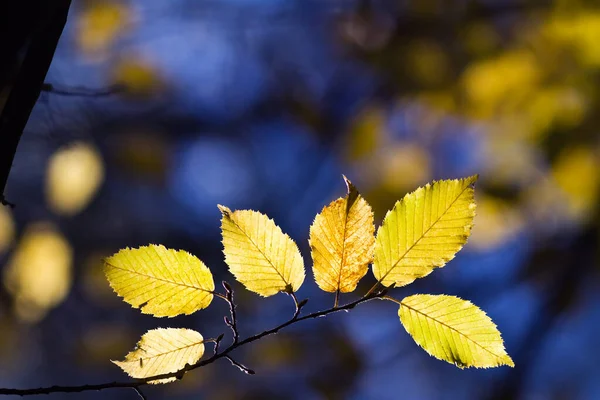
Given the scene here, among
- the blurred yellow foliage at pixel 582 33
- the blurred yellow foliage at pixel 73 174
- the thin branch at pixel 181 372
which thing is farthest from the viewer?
the blurred yellow foliage at pixel 582 33

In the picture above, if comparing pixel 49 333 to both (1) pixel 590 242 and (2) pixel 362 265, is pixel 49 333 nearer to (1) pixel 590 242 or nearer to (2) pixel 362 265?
(1) pixel 590 242

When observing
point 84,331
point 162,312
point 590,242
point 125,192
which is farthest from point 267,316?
point 162,312

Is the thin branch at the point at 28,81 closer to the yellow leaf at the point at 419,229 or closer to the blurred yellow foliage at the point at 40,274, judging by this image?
the yellow leaf at the point at 419,229

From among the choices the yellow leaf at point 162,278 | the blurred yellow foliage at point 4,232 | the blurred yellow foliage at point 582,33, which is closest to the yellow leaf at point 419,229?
the yellow leaf at point 162,278

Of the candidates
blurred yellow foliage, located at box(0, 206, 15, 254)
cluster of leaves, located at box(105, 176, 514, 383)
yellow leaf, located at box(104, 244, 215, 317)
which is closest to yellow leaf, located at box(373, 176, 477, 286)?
cluster of leaves, located at box(105, 176, 514, 383)

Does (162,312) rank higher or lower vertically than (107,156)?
higher

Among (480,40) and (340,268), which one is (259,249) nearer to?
(340,268)

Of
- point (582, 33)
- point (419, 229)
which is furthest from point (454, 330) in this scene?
point (582, 33)
